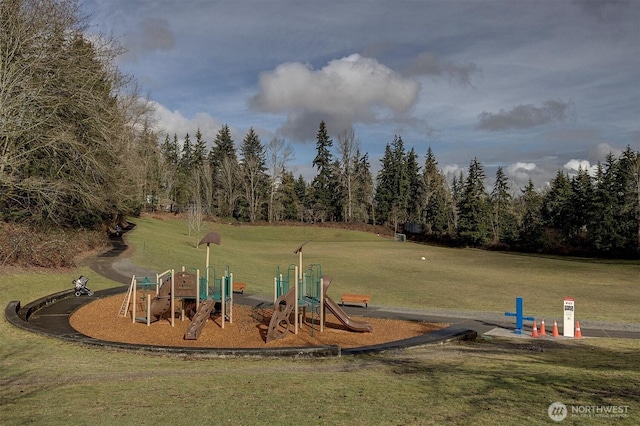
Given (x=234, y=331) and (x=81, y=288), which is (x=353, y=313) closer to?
(x=234, y=331)

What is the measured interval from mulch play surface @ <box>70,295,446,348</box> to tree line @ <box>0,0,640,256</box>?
997 cm

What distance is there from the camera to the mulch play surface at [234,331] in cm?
1314

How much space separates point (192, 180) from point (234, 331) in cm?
8328

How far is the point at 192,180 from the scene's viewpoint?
307ft

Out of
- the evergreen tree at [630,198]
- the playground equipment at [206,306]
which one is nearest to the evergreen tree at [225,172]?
the evergreen tree at [630,198]

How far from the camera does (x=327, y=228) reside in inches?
3243

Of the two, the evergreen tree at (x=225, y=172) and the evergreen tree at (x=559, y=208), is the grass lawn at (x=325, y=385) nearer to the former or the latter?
the evergreen tree at (x=559, y=208)

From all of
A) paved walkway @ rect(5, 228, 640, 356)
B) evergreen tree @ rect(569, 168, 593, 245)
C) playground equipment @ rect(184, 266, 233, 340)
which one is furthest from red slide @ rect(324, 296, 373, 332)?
evergreen tree @ rect(569, 168, 593, 245)

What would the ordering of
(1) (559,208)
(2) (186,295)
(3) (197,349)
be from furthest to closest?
(1) (559,208), (2) (186,295), (3) (197,349)

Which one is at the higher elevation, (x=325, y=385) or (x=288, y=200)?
(x=288, y=200)

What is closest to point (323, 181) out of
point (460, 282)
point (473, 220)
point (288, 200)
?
Result: point (288, 200)

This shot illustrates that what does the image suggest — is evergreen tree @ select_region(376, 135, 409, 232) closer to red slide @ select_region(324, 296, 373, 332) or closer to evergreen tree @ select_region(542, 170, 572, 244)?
evergreen tree @ select_region(542, 170, 572, 244)

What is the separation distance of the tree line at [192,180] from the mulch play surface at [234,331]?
392 inches

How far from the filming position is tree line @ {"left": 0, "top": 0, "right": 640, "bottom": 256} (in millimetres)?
21594
